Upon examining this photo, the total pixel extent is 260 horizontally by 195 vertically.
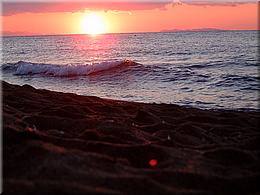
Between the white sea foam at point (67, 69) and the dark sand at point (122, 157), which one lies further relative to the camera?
the white sea foam at point (67, 69)

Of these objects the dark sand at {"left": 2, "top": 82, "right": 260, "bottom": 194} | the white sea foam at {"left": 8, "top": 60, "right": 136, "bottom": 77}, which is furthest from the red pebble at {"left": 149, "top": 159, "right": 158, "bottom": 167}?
the white sea foam at {"left": 8, "top": 60, "right": 136, "bottom": 77}

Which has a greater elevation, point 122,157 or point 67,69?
point 67,69

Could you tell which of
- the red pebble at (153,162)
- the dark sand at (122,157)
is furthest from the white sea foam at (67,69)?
the red pebble at (153,162)

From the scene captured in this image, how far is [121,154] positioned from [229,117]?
4.78m

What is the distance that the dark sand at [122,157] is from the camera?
157 inches

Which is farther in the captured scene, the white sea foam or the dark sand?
the white sea foam

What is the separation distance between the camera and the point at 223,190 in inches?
165

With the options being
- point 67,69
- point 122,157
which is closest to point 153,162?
point 122,157

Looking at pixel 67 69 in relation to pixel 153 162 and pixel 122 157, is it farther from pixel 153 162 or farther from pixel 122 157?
pixel 153 162

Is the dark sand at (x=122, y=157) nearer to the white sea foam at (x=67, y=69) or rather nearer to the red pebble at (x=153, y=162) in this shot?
the red pebble at (x=153, y=162)

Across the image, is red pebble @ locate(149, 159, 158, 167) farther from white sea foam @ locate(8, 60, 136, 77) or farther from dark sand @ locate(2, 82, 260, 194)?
white sea foam @ locate(8, 60, 136, 77)

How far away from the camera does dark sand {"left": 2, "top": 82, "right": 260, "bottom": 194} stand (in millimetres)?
3986

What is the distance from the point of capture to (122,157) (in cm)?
496

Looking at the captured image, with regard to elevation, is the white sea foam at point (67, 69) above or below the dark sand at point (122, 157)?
above
